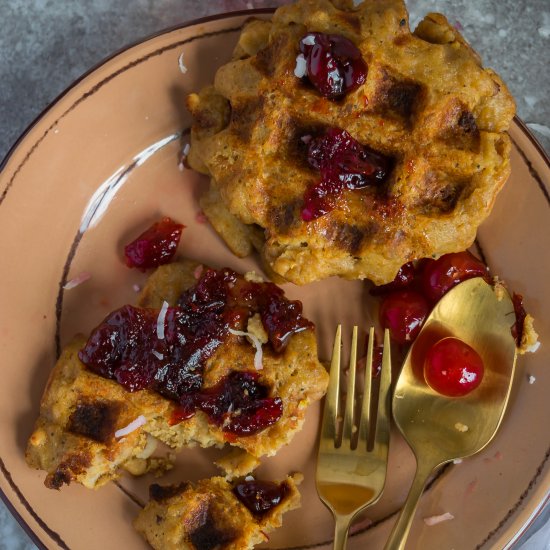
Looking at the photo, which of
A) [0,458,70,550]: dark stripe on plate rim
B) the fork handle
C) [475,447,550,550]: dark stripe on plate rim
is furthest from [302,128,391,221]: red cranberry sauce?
[0,458,70,550]: dark stripe on plate rim

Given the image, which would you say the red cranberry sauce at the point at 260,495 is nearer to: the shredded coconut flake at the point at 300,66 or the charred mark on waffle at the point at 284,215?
the charred mark on waffle at the point at 284,215

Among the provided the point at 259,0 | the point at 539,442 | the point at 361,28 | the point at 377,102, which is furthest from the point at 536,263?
the point at 259,0

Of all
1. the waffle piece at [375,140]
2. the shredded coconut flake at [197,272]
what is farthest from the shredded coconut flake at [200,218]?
the waffle piece at [375,140]

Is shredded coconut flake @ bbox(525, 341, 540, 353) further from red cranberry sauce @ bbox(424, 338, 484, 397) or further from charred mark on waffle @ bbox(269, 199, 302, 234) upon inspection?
charred mark on waffle @ bbox(269, 199, 302, 234)

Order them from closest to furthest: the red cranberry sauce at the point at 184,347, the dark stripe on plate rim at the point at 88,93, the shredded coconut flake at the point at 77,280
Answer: the red cranberry sauce at the point at 184,347
the dark stripe on plate rim at the point at 88,93
the shredded coconut flake at the point at 77,280

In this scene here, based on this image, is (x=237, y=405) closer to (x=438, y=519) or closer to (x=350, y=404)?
(x=350, y=404)

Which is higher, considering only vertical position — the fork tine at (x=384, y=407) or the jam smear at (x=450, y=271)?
the jam smear at (x=450, y=271)
